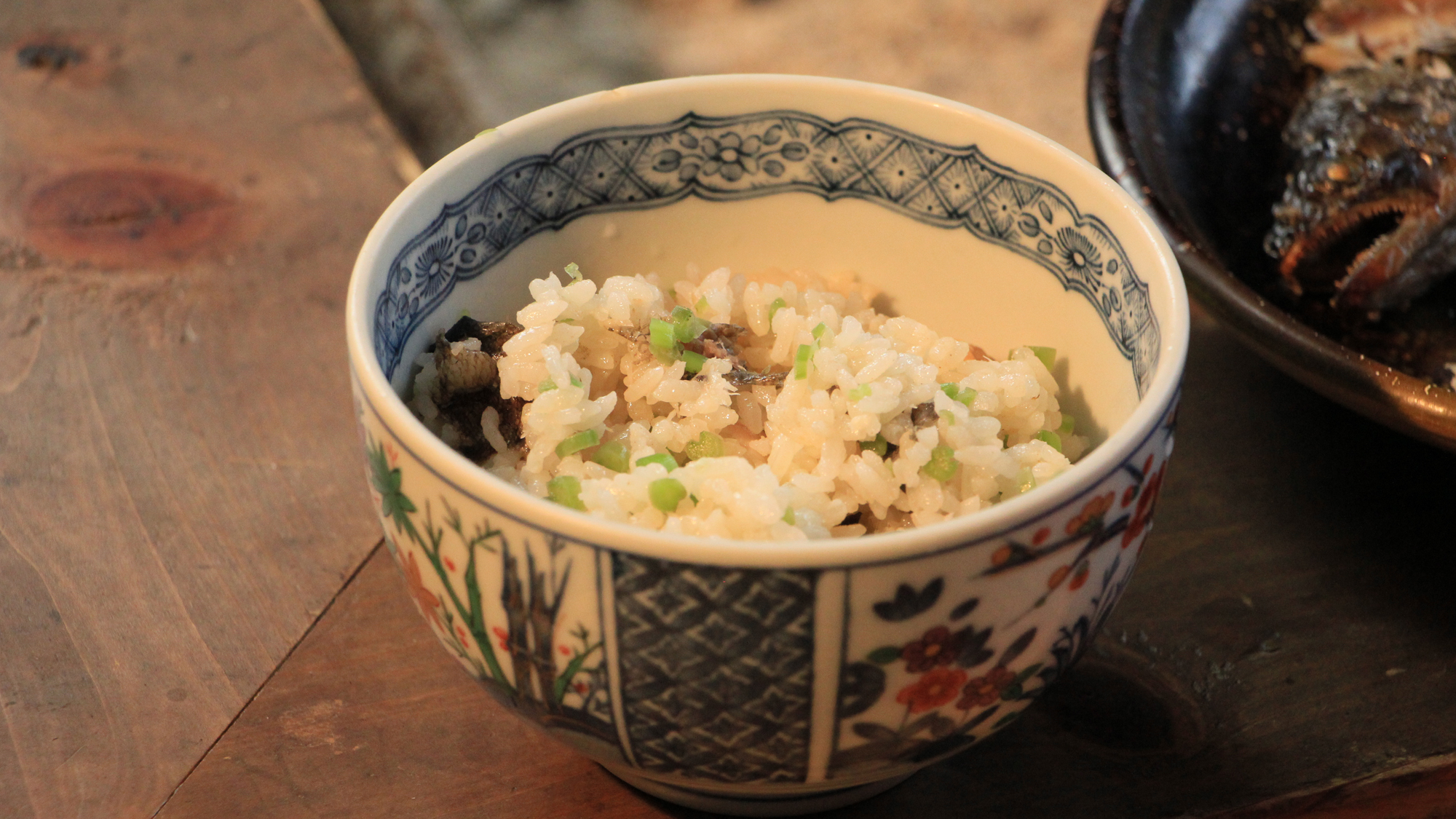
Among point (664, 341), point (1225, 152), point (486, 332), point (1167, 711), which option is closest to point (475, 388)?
point (486, 332)

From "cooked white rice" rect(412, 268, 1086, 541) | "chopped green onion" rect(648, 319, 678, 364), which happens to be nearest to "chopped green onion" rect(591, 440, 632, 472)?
"cooked white rice" rect(412, 268, 1086, 541)

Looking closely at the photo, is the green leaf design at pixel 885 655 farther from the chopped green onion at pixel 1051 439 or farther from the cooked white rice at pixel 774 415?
the chopped green onion at pixel 1051 439

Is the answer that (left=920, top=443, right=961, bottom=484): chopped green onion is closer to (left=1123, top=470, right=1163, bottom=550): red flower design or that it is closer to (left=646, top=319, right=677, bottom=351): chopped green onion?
(left=1123, top=470, right=1163, bottom=550): red flower design

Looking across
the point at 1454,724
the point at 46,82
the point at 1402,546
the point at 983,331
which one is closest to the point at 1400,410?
the point at 1402,546

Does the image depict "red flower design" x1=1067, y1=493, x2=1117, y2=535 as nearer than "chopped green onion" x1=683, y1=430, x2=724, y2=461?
Yes

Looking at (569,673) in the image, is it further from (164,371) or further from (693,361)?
(164,371)

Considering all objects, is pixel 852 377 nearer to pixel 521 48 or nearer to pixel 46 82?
pixel 46 82
